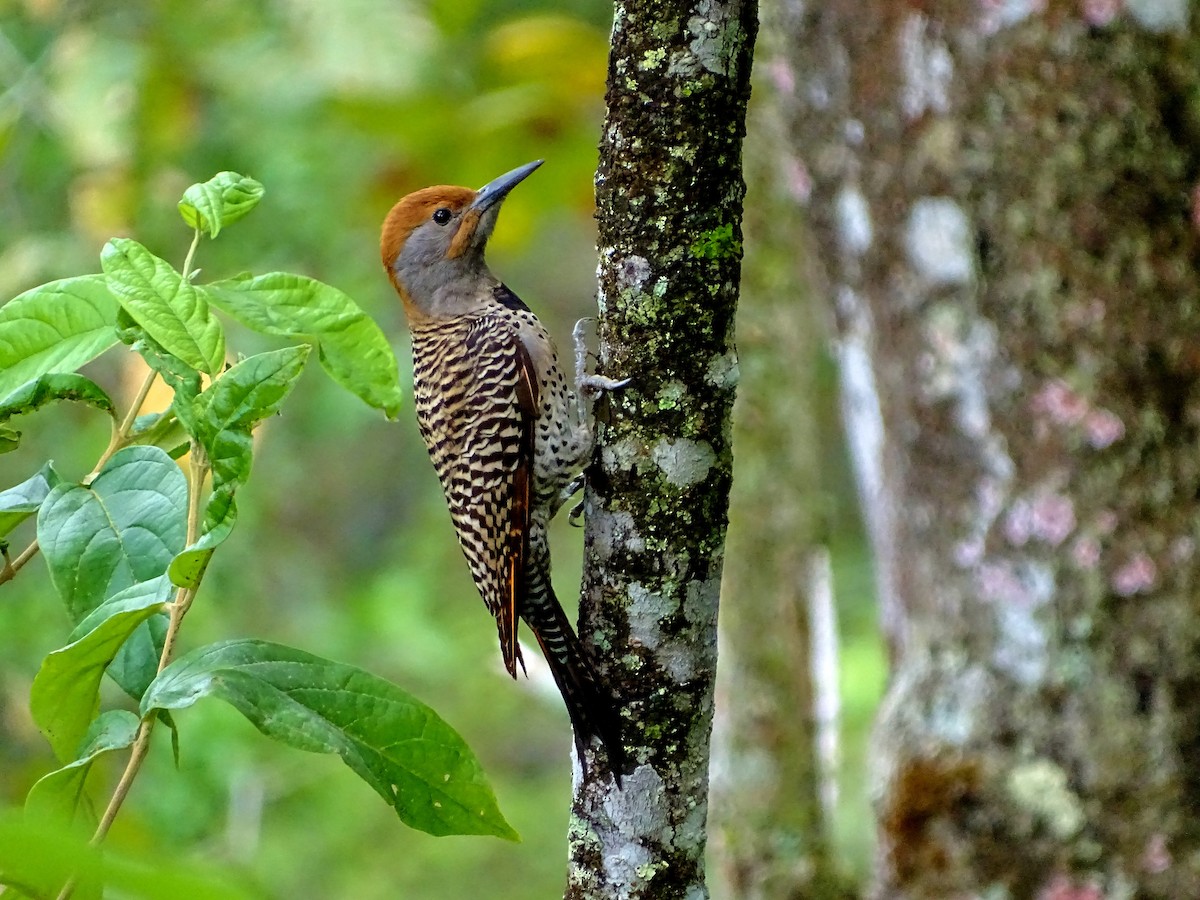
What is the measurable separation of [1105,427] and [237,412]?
2.24 metres

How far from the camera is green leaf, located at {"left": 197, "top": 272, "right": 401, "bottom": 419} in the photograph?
1.70m

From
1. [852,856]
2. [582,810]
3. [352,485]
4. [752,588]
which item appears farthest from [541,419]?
[352,485]

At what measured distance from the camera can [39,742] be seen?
5.24 meters

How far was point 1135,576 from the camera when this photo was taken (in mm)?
2932

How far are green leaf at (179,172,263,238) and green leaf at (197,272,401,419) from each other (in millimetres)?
89

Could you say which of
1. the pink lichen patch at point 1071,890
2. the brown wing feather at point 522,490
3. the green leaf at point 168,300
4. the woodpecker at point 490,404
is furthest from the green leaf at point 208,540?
the pink lichen patch at point 1071,890

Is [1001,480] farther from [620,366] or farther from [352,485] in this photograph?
[352,485]

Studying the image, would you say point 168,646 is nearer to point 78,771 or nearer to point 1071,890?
point 78,771

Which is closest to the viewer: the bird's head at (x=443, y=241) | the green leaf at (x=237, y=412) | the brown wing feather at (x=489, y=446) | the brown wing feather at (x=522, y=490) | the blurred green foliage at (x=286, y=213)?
the green leaf at (x=237, y=412)

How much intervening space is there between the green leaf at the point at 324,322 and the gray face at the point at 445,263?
1385mm

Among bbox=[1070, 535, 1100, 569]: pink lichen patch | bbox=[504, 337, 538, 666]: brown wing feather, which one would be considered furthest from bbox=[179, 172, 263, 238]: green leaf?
bbox=[1070, 535, 1100, 569]: pink lichen patch

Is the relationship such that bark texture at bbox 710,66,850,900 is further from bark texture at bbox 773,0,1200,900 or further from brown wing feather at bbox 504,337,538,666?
brown wing feather at bbox 504,337,538,666

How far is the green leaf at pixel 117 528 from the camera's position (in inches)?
60.0

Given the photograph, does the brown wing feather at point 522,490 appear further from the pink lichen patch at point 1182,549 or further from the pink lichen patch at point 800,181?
the pink lichen patch at point 1182,549
